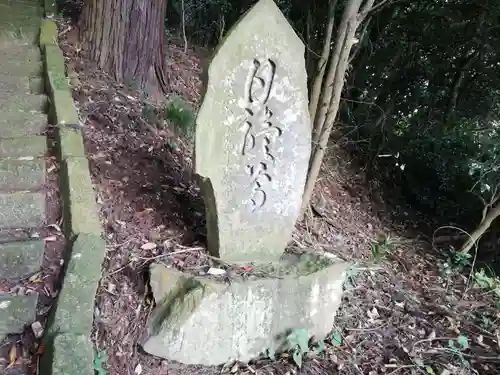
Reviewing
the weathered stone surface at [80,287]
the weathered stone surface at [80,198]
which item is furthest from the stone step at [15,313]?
the weathered stone surface at [80,198]

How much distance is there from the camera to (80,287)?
8.72ft

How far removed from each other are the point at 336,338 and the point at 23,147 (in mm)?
2702

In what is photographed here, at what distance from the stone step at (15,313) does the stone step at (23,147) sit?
1.26 metres

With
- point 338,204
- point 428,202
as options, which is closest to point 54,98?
point 338,204

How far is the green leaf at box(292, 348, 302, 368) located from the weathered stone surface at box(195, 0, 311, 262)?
0.63 metres

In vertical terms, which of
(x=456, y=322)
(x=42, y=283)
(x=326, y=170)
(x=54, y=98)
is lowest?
(x=456, y=322)

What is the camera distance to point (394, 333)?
3512mm

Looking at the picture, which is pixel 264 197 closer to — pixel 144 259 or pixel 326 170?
pixel 144 259

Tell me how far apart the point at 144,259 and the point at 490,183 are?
423 cm

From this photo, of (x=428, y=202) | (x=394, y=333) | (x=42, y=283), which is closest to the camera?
(x=42, y=283)

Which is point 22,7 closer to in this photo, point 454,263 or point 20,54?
point 20,54

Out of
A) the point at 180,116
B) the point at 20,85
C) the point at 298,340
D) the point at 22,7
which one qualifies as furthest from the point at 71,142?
the point at 22,7

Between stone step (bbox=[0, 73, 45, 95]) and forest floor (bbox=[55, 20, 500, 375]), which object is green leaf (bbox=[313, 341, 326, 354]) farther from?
stone step (bbox=[0, 73, 45, 95])

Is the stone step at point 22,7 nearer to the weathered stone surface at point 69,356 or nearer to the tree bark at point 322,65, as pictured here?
the tree bark at point 322,65
